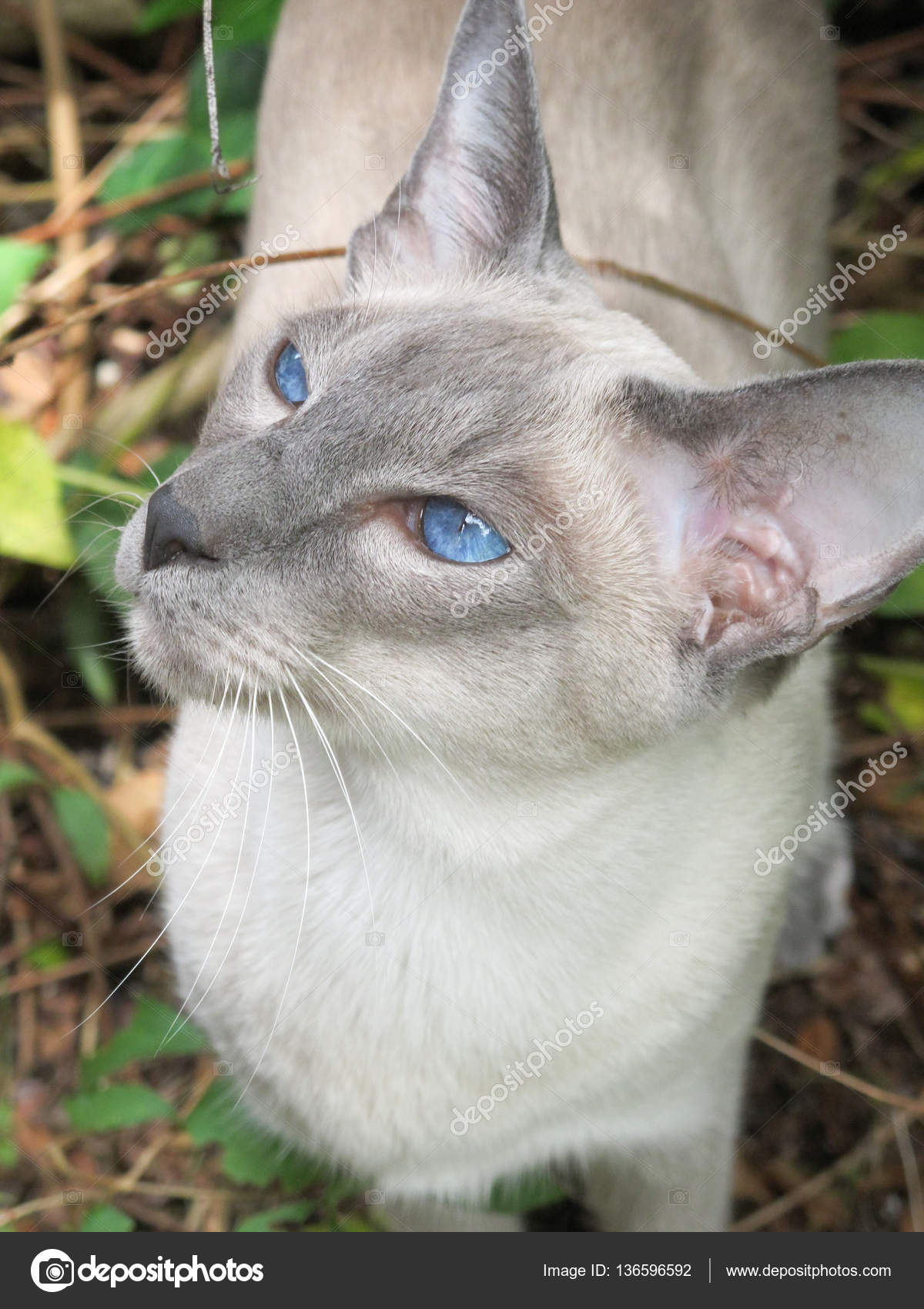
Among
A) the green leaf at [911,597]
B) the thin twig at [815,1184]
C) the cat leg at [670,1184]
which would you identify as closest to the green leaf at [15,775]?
the cat leg at [670,1184]

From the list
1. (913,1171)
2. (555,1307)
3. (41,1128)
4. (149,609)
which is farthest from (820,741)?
(41,1128)

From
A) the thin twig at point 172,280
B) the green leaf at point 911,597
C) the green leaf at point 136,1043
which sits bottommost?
the green leaf at point 136,1043

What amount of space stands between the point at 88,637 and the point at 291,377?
151 centimetres

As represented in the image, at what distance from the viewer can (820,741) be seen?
115 inches

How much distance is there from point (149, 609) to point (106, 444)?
189cm

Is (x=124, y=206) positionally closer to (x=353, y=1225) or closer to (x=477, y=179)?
(x=477, y=179)

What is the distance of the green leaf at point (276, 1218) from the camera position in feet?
8.06

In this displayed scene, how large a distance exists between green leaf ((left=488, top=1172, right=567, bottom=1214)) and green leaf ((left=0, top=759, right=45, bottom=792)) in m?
1.42
